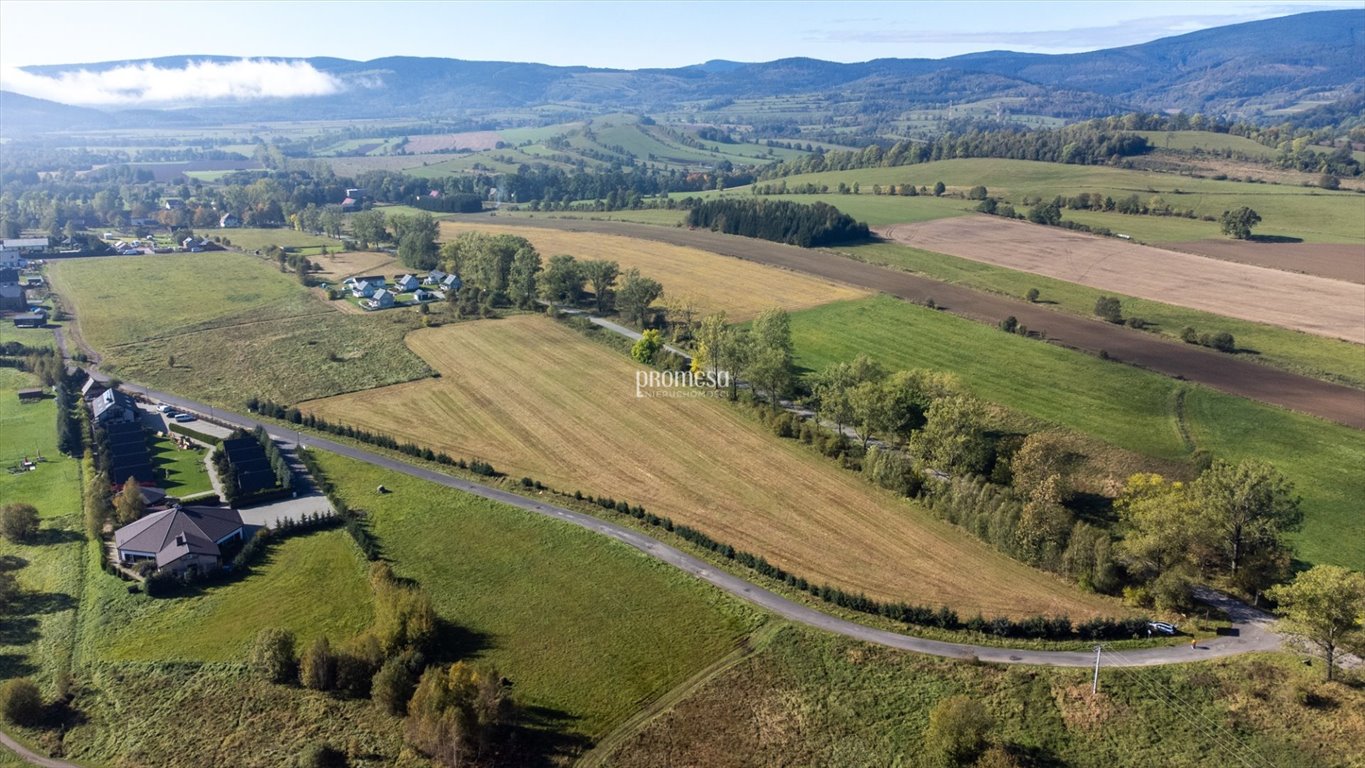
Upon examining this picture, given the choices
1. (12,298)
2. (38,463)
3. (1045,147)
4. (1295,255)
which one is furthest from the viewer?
(1045,147)

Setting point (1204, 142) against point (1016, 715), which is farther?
point (1204, 142)

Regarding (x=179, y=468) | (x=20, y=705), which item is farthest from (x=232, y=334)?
(x=20, y=705)

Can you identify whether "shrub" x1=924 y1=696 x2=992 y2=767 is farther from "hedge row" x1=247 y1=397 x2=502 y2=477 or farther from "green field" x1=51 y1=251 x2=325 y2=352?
"green field" x1=51 y1=251 x2=325 y2=352

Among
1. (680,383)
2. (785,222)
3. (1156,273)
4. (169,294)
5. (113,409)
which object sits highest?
(785,222)

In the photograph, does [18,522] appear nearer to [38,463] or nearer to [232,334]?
[38,463]

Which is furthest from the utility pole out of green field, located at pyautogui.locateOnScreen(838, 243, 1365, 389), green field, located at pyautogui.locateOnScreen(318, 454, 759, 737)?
green field, located at pyautogui.locateOnScreen(838, 243, 1365, 389)

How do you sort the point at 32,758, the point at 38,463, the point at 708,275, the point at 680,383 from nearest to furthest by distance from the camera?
the point at 32,758
the point at 38,463
the point at 680,383
the point at 708,275
